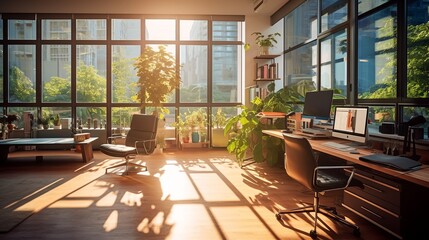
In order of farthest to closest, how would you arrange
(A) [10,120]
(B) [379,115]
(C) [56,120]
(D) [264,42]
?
(C) [56,120] < (D) [264,42] < (A) [10,120] < (B) [379,115]

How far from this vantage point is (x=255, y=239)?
3211mm

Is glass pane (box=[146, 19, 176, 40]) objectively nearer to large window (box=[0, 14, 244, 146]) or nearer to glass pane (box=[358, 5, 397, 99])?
large window (box=[0, 14, 244, 146])

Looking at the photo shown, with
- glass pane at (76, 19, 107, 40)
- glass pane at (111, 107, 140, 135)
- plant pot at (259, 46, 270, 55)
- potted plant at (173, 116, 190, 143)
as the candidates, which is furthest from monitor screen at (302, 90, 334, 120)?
glass pane at (76, 19, 107, 40)

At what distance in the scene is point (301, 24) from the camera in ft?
24.9

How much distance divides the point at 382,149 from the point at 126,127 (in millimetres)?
6974

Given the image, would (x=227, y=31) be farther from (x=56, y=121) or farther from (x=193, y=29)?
(x=56, y=121)

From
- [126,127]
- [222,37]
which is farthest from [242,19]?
[126,127]

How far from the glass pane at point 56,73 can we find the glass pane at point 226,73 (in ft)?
12.6

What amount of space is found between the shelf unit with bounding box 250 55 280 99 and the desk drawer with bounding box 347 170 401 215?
15.1 ft

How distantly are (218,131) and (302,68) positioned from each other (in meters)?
2.88

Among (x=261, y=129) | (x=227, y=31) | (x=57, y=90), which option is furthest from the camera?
(x=227, y=31)

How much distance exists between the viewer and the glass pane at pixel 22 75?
926 centimetres

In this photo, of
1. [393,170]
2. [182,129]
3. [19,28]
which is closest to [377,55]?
[393,170]

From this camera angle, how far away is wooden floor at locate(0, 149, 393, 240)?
11.1 ft
